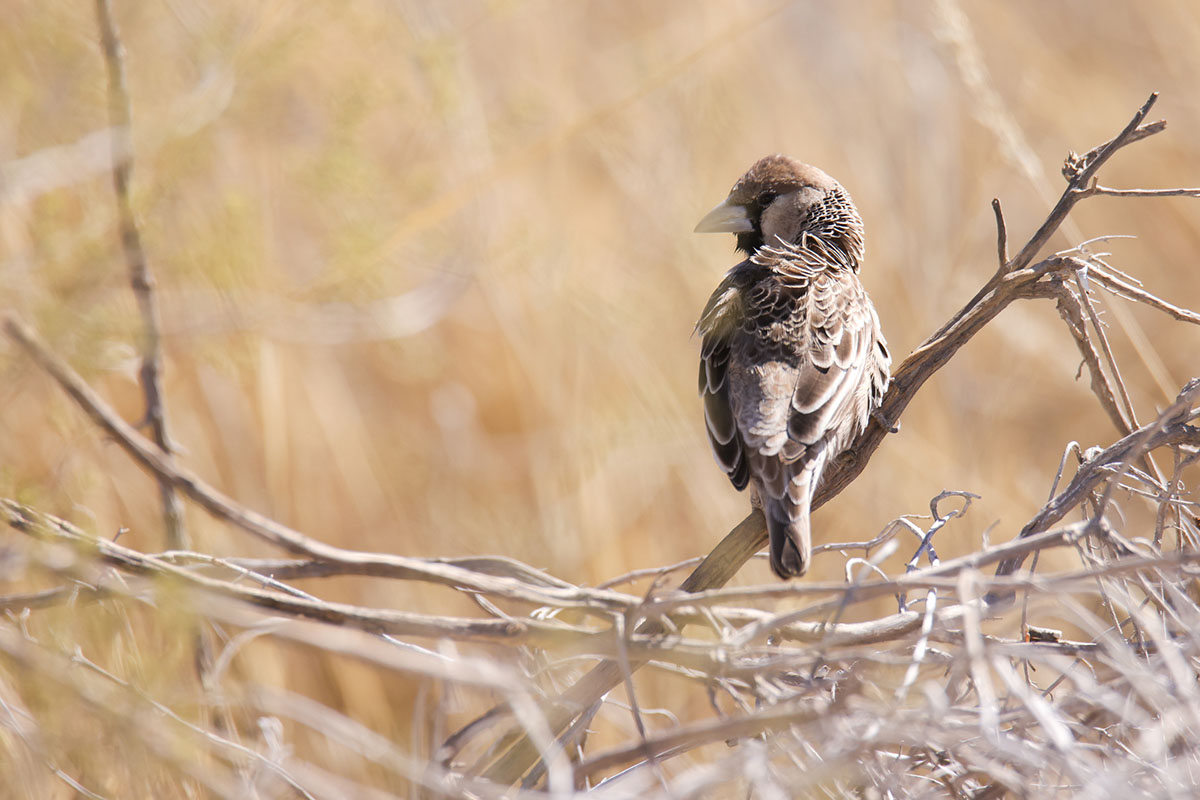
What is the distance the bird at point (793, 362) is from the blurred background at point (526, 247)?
0.72m

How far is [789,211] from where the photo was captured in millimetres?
3742

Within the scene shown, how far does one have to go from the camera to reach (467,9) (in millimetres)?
5340

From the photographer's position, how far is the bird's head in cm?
364

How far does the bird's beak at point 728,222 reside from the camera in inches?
149

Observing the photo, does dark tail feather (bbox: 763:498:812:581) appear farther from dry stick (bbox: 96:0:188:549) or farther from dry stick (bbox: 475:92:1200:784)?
dry stick (bbox: 96:0:188:549)

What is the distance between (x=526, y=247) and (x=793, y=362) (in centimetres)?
177

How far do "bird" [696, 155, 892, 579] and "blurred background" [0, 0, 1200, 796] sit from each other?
2.37 ft

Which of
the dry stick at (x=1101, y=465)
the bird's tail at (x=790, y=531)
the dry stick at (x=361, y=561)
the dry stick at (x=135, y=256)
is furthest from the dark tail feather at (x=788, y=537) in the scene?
the dry stick at (x=135, y=256)

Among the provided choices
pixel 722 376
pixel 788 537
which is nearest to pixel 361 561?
pixel 788 537

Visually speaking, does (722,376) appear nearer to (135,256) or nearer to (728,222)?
(728,222)

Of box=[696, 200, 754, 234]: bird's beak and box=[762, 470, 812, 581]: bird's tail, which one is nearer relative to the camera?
box=[762, 470, 812, 581]: bird's tail

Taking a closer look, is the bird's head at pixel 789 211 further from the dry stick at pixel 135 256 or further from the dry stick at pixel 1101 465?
the dry stick at pixel 135 256

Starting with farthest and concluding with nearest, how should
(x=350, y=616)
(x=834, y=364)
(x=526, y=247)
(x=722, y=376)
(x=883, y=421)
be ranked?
(x=526, y=247) → (x=722, y=376) → (x=834, y=364) → (x=883, y=421) → (x=350, y=616)

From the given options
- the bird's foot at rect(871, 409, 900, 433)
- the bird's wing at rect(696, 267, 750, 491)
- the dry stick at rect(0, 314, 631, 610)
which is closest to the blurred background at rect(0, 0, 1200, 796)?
the bird's foot at rect(871, 409, 900, 433)
